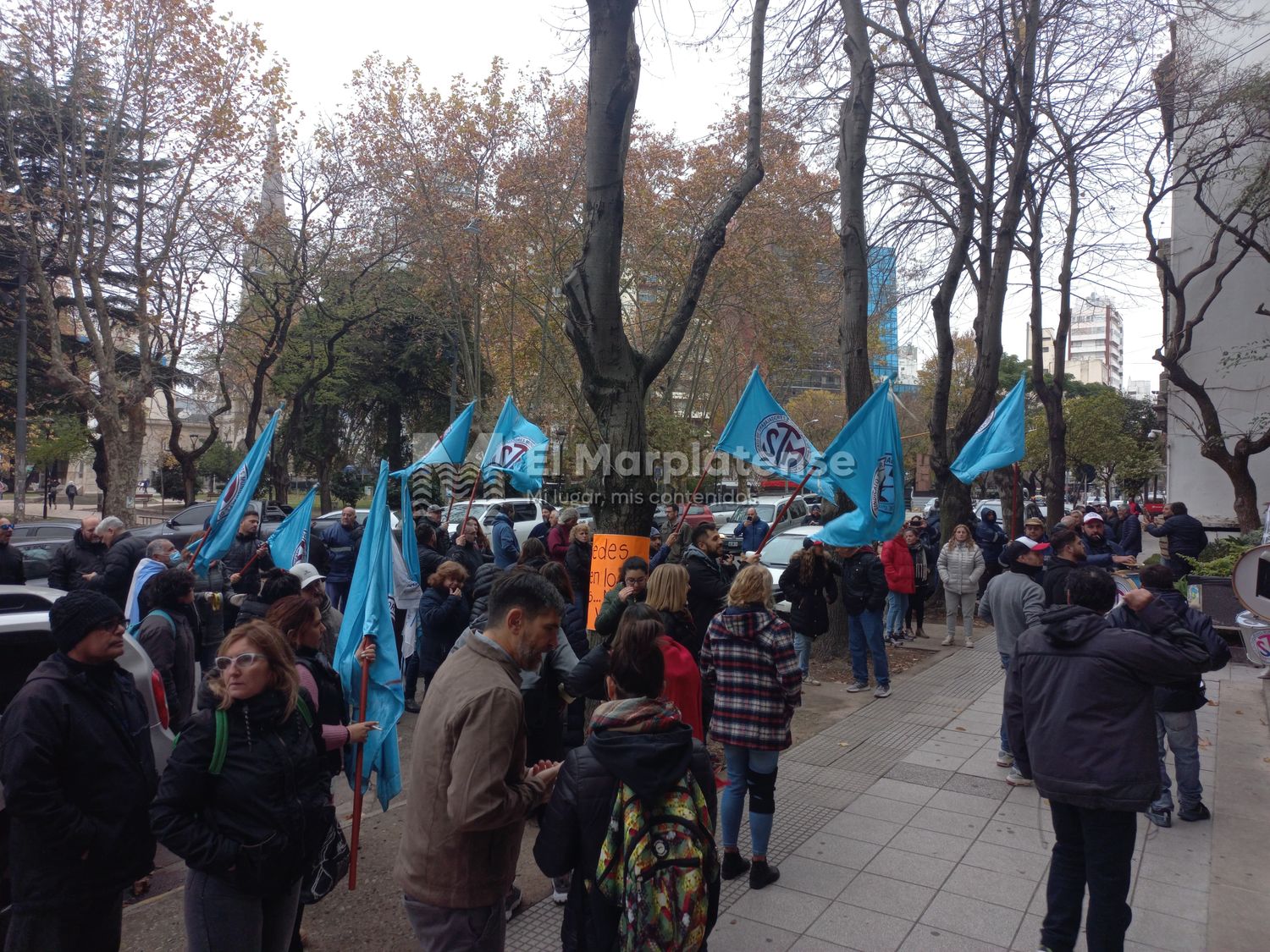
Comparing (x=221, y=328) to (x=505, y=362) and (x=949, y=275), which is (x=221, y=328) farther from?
(x=949, y=275)

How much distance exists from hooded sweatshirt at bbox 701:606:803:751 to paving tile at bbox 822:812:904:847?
123 centimetres

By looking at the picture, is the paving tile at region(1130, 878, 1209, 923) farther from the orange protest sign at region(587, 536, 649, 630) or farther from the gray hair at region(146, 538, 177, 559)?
the gray hair at region(146, 538, 177, 559)

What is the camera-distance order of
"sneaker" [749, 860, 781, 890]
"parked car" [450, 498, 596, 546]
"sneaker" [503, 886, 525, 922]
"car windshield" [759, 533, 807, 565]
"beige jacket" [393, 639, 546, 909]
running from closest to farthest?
1. "beige jacket" [393, 639, 546, 909]
2. "sneaker" [503, 886, 525, 922]
3. "sneaker" [749, 860, 781, 890]
4. "car windshield" [759, 533, 807, 565]
5. "parked car" [450, 498, 596, 546]

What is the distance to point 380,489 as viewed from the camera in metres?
5.18

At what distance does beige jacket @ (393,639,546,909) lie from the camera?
258cm

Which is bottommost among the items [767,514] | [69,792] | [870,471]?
[69,792]

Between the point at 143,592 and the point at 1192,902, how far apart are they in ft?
21.0

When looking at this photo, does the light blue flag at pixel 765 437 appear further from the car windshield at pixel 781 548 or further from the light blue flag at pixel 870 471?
the car windshield at pixel 781 548

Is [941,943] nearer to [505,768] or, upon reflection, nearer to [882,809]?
[882,809]

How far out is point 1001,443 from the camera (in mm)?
9062

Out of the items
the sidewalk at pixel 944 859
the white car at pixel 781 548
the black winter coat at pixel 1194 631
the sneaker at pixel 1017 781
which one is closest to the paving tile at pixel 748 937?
the sidewalk at pixel 944 859

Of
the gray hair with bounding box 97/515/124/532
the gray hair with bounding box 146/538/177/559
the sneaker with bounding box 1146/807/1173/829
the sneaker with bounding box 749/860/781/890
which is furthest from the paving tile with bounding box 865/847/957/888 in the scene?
the gray hair with bounding box 97/515/124/532

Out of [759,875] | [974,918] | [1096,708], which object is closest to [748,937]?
[759,875]

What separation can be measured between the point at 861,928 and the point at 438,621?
373 cm
